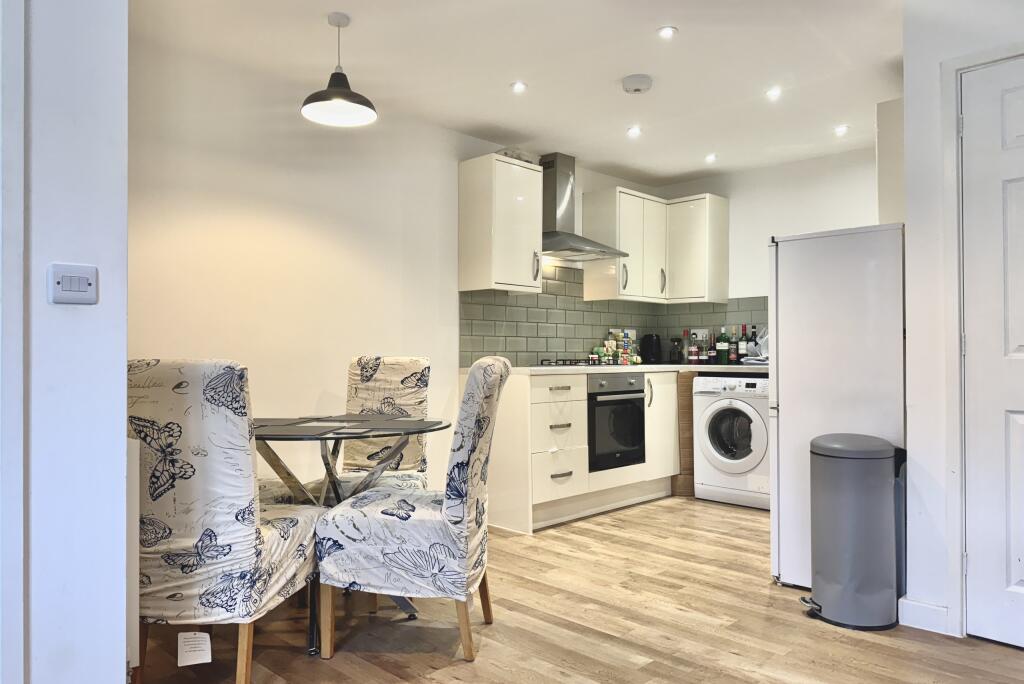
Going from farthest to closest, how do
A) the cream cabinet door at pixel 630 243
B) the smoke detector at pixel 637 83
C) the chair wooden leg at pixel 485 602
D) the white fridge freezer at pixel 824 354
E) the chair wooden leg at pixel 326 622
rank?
the cream cabinet door at pixel 630 243 → the smoke detector at pixel 637 83 → the white fridge freezer at pixel 824 354 → the chair wooden leg at pixel 485 602 → the chair wooden leg at pixel 326 622

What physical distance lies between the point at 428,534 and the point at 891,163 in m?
2.69

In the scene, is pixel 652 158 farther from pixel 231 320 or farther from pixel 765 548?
pixel 231 320

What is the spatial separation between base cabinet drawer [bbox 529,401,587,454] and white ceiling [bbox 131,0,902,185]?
1707mm

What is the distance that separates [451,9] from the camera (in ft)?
9.41

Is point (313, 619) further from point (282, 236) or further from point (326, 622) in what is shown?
point (282, 236)

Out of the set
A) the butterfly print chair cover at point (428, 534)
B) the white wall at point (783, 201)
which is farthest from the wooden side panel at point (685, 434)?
the butterfly print chair cover at point (428, 534)

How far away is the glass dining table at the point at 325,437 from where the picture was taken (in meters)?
2.40

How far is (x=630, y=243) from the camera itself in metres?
5.28

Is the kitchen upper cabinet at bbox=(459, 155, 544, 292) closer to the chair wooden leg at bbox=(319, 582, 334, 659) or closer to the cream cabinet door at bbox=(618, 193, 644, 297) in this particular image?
the cream cabinet door at bbox=(618, 193, 644, 297)

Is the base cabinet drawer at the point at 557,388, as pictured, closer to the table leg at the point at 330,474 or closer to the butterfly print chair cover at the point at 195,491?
the table leg at the point at 330,474

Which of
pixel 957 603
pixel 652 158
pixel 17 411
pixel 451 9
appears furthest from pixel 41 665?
pixel 652 158

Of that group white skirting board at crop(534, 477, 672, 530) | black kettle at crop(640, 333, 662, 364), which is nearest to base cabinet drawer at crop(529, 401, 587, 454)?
white skirting board at crop(534, 477, 672, 530)

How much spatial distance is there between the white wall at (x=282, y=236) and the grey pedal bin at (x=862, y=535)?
7.38 feet

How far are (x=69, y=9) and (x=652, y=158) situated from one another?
411cm
